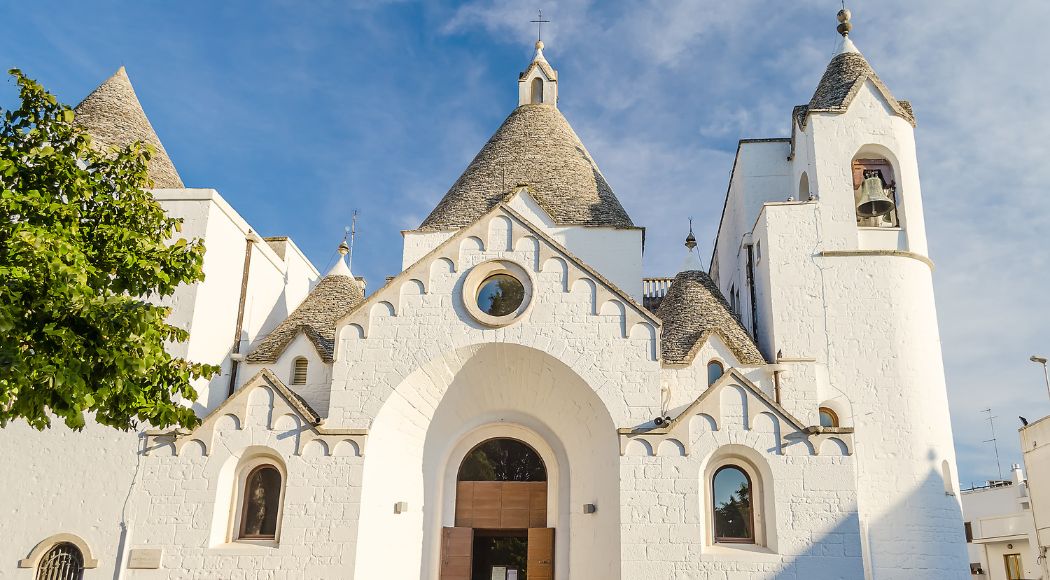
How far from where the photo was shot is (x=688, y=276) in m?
20.2

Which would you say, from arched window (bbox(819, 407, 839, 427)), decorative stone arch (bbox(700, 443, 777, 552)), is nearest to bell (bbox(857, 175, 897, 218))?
arched window (bbox(819, 407, 839, 427))

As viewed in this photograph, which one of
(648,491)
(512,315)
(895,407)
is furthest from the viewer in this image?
(895,407)

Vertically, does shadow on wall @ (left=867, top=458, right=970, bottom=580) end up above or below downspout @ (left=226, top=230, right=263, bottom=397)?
below

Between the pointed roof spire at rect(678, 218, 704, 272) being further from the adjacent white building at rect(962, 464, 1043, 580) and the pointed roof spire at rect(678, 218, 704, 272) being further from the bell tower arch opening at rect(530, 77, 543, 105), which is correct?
the adjacent white building at rect(962, 464, 1043, 580)

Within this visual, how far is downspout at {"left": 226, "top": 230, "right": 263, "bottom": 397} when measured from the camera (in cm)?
1820

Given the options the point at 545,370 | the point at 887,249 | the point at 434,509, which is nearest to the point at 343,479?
the point at 434,509

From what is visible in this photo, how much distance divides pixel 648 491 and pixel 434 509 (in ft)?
17.4

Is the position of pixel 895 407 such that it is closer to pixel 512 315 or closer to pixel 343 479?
pixel 512 315

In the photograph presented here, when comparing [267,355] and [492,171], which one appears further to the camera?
[492,171]

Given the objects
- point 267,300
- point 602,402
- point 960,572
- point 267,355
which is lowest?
point 960,572

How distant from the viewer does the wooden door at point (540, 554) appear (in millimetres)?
17234

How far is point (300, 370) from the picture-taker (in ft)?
60.1

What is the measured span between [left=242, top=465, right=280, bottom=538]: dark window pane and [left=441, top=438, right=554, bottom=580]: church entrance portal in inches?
154

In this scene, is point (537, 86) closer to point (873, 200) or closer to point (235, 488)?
point (873, 200)
